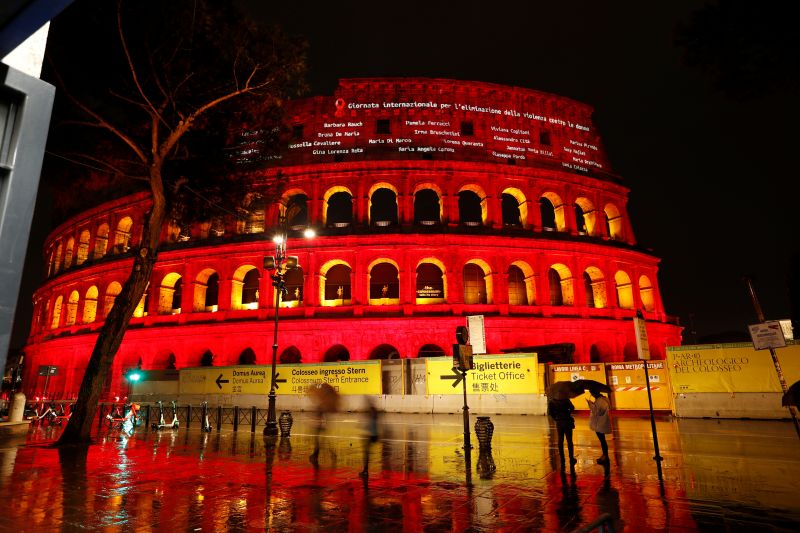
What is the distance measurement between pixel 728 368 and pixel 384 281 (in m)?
18.8

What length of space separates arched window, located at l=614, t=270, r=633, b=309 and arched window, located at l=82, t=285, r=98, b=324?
3769 centimetres

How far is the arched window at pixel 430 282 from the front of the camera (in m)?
29.3

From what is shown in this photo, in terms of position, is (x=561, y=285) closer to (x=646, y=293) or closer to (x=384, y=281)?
(x=646, y=293)

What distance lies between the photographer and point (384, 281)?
97.9 feet

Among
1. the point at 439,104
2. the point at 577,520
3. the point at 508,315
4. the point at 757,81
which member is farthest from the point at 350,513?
the point at 439,104

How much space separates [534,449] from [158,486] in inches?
303

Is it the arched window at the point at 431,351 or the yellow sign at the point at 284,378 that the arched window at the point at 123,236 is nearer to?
the yellow sign at the point at 284,378

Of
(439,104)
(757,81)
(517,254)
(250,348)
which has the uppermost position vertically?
(439,104)

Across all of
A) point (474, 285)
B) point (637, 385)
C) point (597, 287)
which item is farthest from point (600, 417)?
point (597, 287)

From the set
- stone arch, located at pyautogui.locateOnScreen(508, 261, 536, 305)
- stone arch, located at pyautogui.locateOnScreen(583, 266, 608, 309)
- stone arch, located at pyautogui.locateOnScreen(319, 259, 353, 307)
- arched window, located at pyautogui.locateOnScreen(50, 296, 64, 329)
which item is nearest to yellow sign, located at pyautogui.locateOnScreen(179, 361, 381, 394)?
stone arch, located at pyautogui.locateOnScreen(319, 259, 353, 307)

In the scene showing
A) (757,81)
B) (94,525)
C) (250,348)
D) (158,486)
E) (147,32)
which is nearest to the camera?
(94,525)

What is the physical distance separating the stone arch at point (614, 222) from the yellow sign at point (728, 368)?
1658 cm

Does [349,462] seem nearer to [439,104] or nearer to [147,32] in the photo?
[147,32]

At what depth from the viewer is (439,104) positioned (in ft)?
100
